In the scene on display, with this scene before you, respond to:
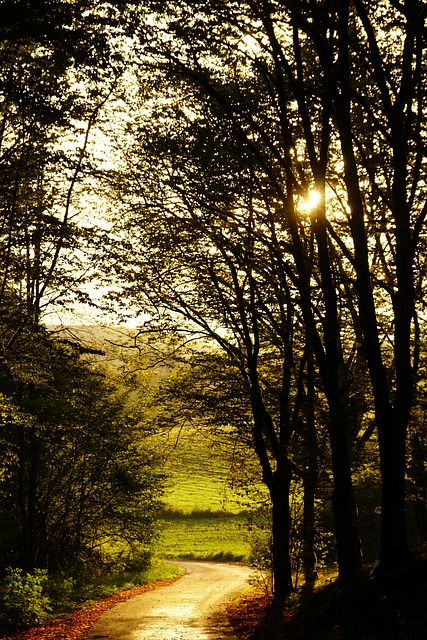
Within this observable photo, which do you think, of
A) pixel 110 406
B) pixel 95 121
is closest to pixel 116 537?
pixel 110 406

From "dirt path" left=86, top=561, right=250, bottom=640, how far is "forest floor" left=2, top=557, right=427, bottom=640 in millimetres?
526

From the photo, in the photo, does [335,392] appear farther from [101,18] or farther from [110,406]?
[110,406]

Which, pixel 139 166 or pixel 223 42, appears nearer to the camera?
pixel 223 42

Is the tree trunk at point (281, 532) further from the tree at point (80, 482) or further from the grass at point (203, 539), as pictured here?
the grass at point (203, 539)

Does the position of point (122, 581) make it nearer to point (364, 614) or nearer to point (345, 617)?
point (345, 617)

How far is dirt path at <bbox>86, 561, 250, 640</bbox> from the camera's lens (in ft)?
42.7

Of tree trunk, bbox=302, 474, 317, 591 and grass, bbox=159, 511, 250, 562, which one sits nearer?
tree trunk, bbox=302, 474, 317, 591

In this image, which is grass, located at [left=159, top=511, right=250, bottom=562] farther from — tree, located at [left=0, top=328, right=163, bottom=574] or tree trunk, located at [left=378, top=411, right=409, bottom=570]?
tree trunk, located at [left=378, top=411, right=409, bottom=570]

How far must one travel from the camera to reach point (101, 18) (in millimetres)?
9891

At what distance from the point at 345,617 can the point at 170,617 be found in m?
7.97

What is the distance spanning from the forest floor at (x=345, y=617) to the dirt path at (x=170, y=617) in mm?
526

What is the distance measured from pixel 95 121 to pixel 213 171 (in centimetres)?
405

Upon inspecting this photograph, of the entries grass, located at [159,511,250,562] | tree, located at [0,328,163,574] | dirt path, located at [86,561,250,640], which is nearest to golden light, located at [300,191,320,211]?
dirt path, located at [86,561,250,640]

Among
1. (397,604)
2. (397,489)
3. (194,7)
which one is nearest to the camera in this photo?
(397,604)
